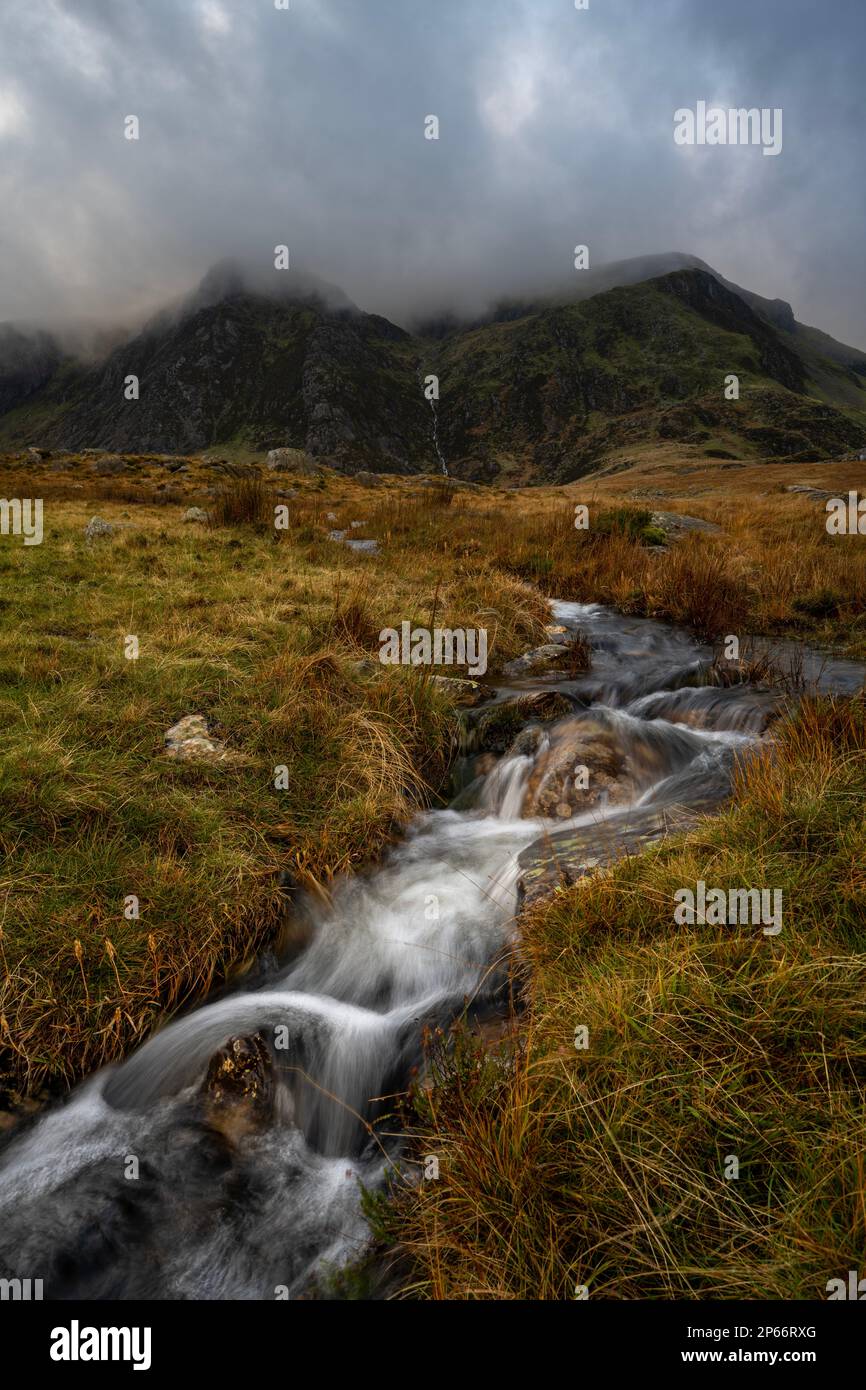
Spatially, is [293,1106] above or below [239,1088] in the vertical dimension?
below

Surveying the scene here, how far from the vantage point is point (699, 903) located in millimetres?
3418

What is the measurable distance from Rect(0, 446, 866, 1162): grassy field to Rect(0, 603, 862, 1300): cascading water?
1.07 ft

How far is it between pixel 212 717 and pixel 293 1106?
12.6 ft

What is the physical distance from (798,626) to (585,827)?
7794 millimetres

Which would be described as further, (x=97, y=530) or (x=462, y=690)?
(x=97, y=530)

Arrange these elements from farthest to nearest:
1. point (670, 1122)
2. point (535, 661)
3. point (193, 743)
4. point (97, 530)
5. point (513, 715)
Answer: point (97, 530)
point (535, 661)
point (513, 715)
point (193, 743)
point (670, 1122)

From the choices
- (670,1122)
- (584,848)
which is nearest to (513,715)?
(584,848)

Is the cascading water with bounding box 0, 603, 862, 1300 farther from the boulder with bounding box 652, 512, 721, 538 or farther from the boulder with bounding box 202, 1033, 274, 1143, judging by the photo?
the boulder with bounding box 652, 512, 721, 538

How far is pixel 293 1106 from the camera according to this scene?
3566mm

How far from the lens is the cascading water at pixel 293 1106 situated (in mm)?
2934

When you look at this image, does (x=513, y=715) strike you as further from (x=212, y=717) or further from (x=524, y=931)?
(x=524, y=931)

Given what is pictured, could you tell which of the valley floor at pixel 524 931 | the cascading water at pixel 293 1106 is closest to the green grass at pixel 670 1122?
the valley floor at pixel 524 931

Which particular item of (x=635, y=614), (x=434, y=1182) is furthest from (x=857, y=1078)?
(x=635, y=614)
